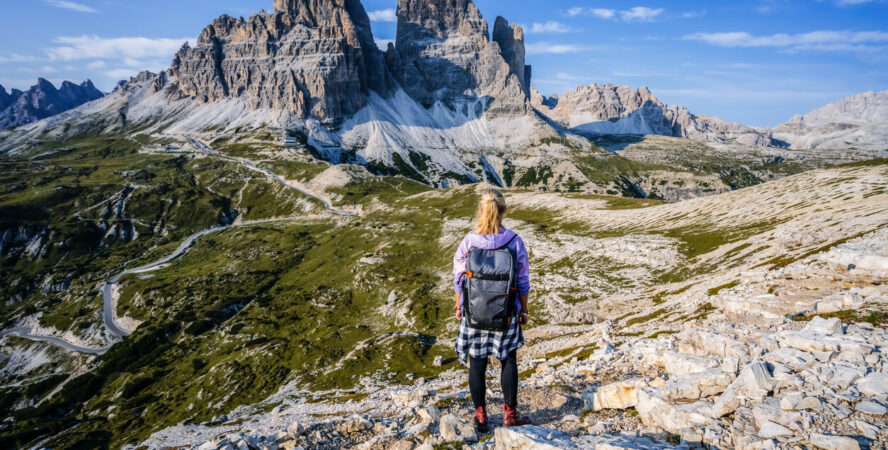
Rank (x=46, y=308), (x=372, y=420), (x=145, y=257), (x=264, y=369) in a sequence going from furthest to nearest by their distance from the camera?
(x=145, y=257), (x=46, y=308), (x=264, y=369), (x=372, y=420)

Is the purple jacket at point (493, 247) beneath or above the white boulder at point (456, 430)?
above

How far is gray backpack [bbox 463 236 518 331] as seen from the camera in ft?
34.8

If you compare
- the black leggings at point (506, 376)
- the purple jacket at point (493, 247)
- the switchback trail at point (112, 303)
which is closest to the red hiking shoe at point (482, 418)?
the black leggings at point (506, 376)

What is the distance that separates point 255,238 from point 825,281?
165 metres

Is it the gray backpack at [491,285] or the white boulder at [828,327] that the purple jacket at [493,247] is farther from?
the white boulder at [828,327]

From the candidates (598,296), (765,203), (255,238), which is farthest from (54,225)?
(765,203)

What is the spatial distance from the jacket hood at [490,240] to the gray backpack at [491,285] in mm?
98

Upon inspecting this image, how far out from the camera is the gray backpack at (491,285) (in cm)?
1060

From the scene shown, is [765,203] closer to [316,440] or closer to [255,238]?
[316,440]

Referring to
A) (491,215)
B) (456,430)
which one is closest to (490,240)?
(491,215)

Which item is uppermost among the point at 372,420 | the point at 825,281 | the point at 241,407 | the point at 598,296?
the point at 825,281

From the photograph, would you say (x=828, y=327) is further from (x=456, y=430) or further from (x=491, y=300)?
(x=456, y=430)

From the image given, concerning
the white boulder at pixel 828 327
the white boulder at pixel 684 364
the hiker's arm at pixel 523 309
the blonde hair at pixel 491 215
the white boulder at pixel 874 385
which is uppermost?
the blonde hair at pixel 491 215

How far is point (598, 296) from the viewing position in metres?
56.2
